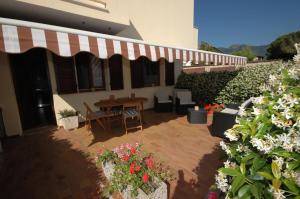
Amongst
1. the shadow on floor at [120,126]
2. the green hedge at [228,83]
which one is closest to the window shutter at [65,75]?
the shadow on floor at [120,126]

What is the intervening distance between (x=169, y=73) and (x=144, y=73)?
207 cm

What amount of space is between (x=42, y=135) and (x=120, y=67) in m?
4.93

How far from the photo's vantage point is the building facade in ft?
12.0

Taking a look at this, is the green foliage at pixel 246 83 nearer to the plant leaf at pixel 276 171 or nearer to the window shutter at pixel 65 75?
the plant leaf at pixel 276 171

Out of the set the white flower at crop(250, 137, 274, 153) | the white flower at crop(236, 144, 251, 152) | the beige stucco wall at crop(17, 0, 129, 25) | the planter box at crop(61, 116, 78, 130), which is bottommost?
the planter box at crop(61, 116, 78, 130)

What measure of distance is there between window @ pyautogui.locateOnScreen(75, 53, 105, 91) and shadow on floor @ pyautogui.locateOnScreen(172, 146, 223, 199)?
20.4 feet

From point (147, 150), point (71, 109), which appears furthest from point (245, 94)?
point (71, 109)

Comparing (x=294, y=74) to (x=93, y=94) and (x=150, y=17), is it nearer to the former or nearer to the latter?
(x=93, y=94)

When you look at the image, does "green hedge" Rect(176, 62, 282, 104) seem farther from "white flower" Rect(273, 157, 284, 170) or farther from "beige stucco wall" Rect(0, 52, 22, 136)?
"beige stucco wall" Rect(0, 52, 22, 136)

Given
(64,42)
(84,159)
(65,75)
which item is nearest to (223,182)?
(64,42)

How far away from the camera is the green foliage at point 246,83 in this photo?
746 centimetres

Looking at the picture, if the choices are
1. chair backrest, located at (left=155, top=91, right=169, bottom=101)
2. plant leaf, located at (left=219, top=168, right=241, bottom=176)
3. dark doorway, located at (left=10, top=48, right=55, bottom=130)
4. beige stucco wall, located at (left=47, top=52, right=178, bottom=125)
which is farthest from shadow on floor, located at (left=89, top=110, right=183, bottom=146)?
plant leaf, located at (left=219, top=168, right=241, bottom=176)

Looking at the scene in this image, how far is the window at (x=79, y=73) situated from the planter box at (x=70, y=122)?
4.08ft

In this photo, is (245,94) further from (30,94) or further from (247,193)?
(30,94)
